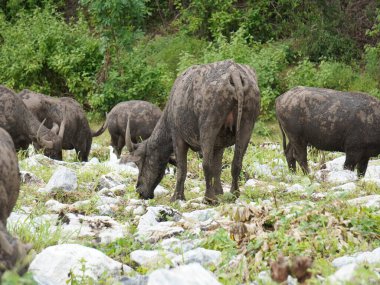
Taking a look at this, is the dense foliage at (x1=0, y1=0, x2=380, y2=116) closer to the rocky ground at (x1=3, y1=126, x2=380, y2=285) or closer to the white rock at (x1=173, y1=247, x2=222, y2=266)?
the rocky ground at (x1=3, y1=126, x2=380, y2=285)

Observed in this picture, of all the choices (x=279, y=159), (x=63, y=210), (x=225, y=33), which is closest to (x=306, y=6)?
(x=225, y=33)

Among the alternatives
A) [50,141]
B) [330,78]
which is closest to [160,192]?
[50,141]

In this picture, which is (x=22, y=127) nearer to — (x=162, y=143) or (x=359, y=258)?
(x=162, y=143)

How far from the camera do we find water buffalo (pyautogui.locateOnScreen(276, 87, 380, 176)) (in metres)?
12.9

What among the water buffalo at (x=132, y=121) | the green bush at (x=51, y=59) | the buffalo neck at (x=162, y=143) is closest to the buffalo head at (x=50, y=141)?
the water buffalo at (x=132, y=121)

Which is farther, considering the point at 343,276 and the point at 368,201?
the point at 368,201

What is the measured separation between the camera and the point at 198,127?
30.7 ft

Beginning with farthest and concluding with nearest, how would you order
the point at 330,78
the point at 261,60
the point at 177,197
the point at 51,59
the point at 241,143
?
the point at 51,59, the point at 261,60, the point at 330,78, the point at 177,197, the point at 241,143

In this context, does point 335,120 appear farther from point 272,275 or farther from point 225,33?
point 225,33

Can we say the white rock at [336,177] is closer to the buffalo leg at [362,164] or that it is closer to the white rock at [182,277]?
the buffalo leg at [362,164]

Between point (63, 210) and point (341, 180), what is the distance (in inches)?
165

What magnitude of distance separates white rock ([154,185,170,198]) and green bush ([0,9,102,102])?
35.8 feet

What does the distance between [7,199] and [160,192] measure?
5565 millimetres

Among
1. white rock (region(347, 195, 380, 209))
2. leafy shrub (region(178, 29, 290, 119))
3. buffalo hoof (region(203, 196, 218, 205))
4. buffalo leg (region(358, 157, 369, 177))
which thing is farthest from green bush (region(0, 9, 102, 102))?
white rock (region(347, 195, 380, 209))
